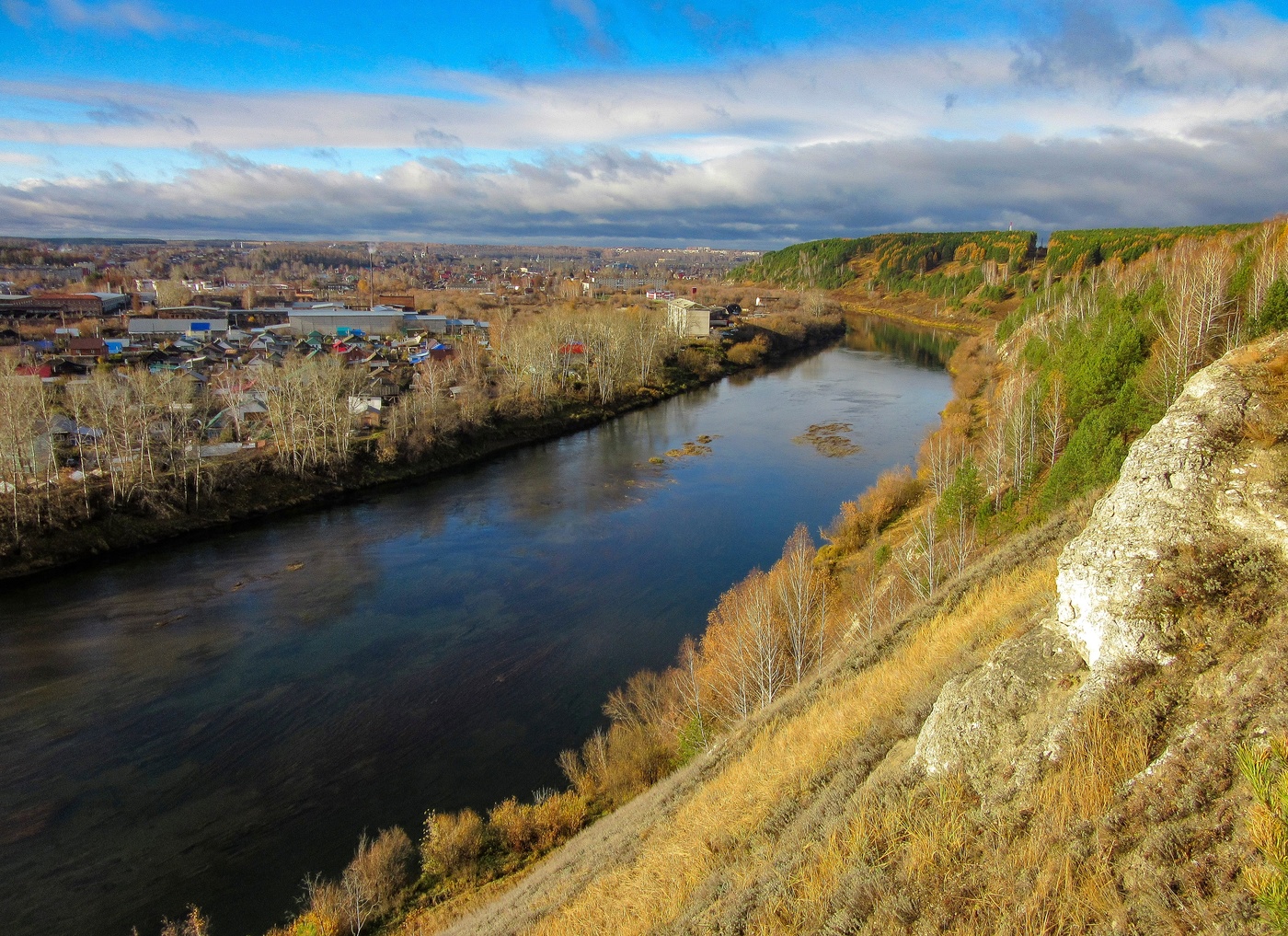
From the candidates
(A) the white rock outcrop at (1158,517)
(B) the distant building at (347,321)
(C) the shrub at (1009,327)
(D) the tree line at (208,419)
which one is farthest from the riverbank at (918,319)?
(A) the white rock outcrop at (1158,517)

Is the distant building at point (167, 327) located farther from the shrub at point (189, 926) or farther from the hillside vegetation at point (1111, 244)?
the hillside vegetation at point (1111, 244)

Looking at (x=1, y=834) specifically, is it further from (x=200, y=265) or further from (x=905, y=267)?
(x=200, y=265)

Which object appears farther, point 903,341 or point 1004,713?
point 903,341

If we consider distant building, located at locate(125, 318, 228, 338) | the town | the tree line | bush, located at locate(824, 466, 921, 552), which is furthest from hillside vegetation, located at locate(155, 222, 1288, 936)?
distant building, located at locate(125, 318, 228, 338)

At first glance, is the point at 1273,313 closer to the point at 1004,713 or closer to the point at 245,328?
the point at 1004,713

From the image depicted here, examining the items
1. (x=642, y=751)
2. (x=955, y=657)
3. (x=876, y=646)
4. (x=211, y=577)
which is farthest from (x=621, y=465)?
(x=955, y=657)

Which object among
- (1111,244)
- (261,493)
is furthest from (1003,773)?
(1111,244)
